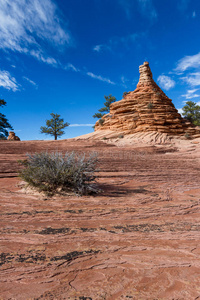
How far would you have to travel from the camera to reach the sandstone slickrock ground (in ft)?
5.48

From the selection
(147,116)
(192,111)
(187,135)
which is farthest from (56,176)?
(192,111)

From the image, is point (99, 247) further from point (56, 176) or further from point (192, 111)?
point (192, 111)

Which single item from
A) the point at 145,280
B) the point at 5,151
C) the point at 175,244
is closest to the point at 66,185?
the point at 175,244

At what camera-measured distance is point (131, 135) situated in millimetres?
24531

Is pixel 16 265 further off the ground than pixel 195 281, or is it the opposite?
pixel 16 265

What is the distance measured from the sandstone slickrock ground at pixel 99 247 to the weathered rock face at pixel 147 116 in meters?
21.2

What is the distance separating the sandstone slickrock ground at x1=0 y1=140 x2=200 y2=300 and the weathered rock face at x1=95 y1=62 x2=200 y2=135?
21.2 metres

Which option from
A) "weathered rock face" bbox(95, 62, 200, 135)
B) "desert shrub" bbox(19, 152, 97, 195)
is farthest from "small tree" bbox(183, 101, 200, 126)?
"desert shrub" bbox(19, 152, 97, 195)

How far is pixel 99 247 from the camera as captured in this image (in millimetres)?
2402

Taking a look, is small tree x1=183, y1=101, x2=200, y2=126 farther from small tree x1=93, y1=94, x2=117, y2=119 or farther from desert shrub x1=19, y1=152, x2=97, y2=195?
desert shrub x1=19, y1=152, x2=97, y2=195

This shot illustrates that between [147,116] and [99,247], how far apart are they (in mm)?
25201

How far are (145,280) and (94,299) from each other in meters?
0.57

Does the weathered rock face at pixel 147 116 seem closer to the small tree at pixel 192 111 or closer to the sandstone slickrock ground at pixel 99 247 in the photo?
the small tree at pixel 192 111

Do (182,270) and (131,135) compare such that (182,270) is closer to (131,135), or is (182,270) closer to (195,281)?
(195,281)
